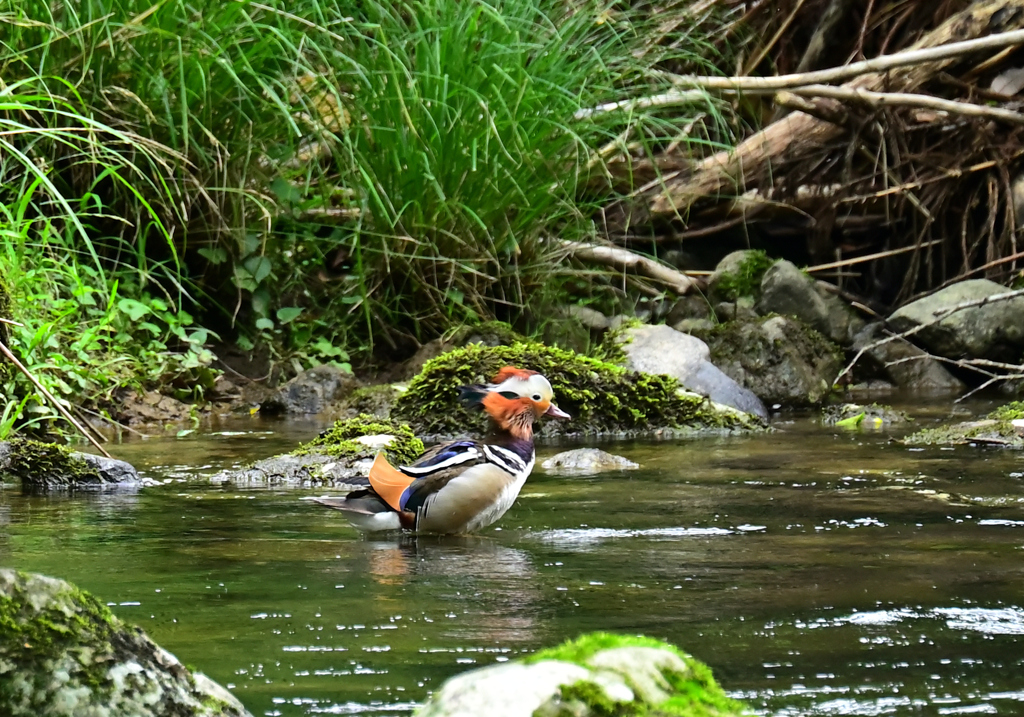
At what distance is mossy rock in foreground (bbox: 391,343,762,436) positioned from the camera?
23.5ft

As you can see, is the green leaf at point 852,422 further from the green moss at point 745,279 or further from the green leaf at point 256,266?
the green leaf at point 256,266

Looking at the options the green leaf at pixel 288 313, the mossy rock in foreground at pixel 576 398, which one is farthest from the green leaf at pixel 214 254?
the mossy rock in foreground at pixel 576 398

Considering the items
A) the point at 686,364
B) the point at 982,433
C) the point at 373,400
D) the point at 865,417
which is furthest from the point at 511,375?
the point at 686,364

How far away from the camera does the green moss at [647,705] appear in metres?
1.95

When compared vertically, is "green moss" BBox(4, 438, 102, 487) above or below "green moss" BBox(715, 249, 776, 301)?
below

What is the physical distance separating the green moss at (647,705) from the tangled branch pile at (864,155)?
7479 mm

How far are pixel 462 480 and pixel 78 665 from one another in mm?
2271

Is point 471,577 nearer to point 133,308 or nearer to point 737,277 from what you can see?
point 133,308

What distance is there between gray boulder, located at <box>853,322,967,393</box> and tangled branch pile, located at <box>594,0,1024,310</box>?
71 centimetres

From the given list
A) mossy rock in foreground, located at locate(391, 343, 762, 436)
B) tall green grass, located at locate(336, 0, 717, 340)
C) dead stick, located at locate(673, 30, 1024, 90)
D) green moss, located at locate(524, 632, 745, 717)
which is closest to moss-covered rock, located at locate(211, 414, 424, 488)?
mossy rock in foreground, located at locate(391, 343, 762, 436)

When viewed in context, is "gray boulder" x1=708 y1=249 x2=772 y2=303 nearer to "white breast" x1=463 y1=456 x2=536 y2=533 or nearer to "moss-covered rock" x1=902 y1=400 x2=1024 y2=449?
"moss-covered rock" x1=902 y1=400 x2=1024 y2=449

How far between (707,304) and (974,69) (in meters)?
2.75

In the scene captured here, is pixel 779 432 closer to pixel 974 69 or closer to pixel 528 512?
pixel 528 512

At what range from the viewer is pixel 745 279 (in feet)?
34.6
